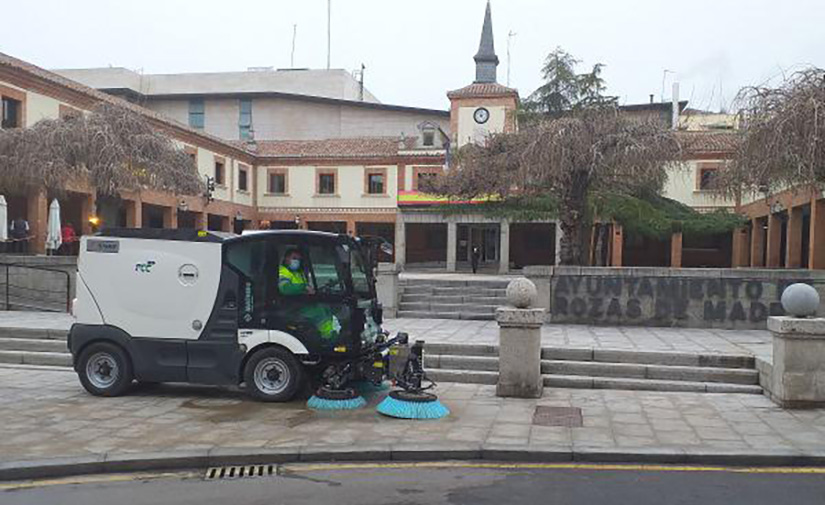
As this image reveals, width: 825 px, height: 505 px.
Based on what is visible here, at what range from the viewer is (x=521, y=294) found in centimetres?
952

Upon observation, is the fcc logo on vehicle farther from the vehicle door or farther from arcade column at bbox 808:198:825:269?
arcade column at bbox 808:198:825:269

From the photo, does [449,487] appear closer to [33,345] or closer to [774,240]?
[33,345]

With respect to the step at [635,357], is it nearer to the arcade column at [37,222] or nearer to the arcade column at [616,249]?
the arcade column at [37,222]

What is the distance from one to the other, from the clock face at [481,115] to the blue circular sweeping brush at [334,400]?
35067 millimetres

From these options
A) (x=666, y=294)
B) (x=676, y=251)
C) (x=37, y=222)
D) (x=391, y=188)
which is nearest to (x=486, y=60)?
(x=391, y=188)

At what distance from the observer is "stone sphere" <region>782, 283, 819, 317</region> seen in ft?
28.5

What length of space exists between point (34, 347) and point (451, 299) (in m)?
9.69

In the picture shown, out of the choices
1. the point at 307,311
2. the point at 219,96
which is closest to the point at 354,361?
the point at 307,311

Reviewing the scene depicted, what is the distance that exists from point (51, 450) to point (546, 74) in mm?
24525

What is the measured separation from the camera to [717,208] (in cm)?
3866

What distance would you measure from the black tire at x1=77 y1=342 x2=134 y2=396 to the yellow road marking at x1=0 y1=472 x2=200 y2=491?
9.94ft

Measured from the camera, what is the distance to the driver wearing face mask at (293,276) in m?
8.96

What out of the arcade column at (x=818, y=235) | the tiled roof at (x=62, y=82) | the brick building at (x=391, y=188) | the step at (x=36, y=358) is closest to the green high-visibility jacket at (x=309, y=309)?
the step at (x=36, y=358)

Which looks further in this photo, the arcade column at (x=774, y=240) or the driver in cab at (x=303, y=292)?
the arcade column at (x=774, y=240)
